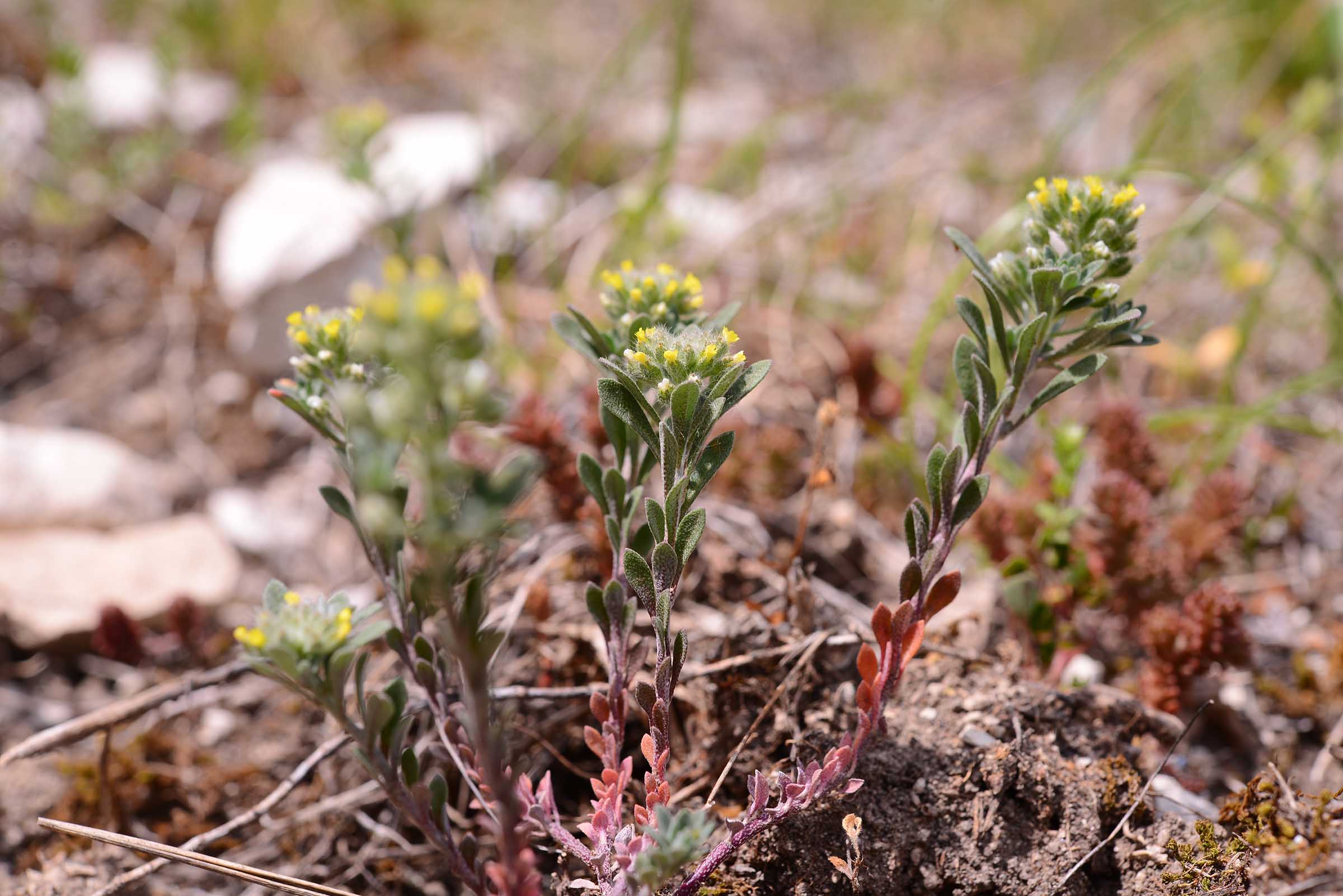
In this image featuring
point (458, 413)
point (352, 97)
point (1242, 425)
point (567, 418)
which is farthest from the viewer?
point (352, 97)

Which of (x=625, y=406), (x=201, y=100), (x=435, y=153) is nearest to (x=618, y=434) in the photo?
(x=625, y=406)

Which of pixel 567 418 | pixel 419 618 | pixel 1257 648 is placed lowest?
pixel 1257 648

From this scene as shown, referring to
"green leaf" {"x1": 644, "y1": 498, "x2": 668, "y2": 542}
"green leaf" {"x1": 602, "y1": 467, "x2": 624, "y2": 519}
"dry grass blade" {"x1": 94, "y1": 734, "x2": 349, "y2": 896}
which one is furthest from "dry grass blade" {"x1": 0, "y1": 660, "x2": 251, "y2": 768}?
"green leaf" {"x1": 644, "y1": 498, "x2": 668, "y2": 542}

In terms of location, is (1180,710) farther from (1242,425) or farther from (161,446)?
(161,446)

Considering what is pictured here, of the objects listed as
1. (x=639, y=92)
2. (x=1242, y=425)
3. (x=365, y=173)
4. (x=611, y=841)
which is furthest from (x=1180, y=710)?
(x=639, y=92)

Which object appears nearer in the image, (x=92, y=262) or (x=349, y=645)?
(x=349, y=645)

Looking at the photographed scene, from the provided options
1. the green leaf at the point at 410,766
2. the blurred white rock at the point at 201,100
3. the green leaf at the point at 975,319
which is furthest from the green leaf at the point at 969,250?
the blurred white rock at the point at 201,100

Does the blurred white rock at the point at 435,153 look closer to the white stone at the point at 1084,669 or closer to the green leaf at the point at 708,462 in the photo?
the green leaf at the point at 708,462

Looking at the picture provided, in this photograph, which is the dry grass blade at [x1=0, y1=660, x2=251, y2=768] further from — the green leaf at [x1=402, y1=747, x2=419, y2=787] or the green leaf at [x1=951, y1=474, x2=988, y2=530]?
the green leaf at [x1=951, y1=474, x2=988, y2=530]
